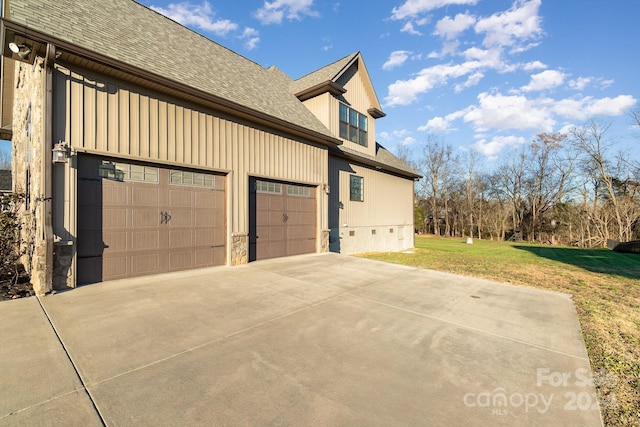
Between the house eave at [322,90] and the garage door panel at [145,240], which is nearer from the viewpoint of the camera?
the garage door panel at [145,240]

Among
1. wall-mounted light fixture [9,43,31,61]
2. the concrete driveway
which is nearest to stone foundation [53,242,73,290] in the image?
the concrete driveway

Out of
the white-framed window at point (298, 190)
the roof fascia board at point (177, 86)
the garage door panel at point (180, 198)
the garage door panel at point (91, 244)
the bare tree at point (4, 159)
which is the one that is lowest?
the garage door panel at point (91, 244)

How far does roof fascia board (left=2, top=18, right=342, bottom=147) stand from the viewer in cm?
457

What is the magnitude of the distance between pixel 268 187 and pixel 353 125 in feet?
22.2

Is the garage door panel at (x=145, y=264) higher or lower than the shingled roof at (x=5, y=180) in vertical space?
lower

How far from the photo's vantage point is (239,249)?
7.67 meters

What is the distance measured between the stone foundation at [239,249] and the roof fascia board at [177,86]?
335 cm

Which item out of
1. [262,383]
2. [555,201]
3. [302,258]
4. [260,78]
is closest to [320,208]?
[302,258]

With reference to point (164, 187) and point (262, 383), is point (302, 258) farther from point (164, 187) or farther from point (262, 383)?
point (262, 383)

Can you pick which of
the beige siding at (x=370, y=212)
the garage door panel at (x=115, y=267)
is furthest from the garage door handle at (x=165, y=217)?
the beige siding at (x=370, y=212)

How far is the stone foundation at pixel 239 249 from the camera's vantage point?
24.7 feet

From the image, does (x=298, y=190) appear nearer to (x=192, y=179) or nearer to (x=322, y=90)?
(x=192, y=179)

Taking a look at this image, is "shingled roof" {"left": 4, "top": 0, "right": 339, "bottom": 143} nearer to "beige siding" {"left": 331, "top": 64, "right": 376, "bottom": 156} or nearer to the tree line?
"beige siding" {"left": 331, "top": 64, "right": 376, "bottom": 156}

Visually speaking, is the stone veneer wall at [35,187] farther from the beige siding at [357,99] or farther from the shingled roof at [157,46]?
the beige siding at [357,99]
